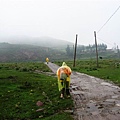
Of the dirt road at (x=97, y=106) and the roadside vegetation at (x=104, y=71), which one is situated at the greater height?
the roadside vegetation at (x=104, y=71)

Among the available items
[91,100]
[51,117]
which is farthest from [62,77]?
[51,117]

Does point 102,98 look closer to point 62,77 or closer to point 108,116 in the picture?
point 62,77

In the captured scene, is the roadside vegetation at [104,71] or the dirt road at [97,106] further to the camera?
the roadside vegetation at [104,71]

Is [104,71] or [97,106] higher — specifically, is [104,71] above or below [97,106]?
above

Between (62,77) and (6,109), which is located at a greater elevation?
(62,77)

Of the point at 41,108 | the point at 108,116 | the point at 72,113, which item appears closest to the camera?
the point at 108,116

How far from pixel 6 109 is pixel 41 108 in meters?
2.16

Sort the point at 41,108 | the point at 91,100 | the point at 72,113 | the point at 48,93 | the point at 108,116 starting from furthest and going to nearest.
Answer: the point at 48,93
the point at 91,100
the point at 41,108
the point at 72,113
the point at 108,116

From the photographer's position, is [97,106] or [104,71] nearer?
[97,106]

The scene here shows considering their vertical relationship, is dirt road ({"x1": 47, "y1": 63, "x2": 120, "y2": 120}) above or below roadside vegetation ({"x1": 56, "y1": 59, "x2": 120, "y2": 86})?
below

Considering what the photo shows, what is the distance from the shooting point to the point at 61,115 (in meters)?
13.2

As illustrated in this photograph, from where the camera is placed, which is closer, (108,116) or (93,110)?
(108,116)

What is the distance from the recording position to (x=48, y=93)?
1959 cm

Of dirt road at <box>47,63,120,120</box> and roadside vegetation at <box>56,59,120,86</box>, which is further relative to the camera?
roadside vegetation at <box>56,59,120,86</box>
